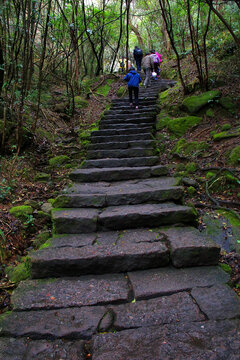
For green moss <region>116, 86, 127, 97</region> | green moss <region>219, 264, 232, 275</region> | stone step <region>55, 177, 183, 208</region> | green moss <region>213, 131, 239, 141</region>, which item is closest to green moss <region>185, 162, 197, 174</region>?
green moss <region>213, 131, 239, 141</region>

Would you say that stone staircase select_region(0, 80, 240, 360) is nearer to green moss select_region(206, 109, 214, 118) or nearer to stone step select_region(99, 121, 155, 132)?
stone step select_region(99, 121, 155, 132)

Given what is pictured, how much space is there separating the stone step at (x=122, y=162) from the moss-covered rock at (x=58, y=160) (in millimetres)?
818

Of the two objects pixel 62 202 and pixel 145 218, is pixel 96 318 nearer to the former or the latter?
pixel 145 218

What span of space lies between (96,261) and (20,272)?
0.80 m

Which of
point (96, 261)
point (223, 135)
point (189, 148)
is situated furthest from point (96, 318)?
point (223, 135)

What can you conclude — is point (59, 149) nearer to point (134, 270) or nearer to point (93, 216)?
point (93, 216)

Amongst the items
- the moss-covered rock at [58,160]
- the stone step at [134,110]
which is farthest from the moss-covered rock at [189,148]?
the moss-covered rock at [58,160]

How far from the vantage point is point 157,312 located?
1877 mm

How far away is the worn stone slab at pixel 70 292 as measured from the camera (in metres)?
2.01

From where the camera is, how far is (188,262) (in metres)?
2.39

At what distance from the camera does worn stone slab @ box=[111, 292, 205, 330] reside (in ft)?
5.89

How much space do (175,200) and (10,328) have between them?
2.45 meters

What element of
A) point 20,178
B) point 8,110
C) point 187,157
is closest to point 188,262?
point 187,157

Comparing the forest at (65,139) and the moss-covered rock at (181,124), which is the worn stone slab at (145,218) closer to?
the forest at (65,139)
